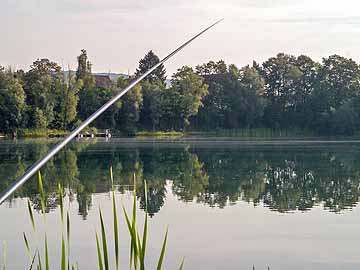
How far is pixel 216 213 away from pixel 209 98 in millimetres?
42477

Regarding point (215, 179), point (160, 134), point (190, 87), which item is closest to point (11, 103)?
point (160, 134)

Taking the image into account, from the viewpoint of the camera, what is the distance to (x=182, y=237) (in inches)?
329

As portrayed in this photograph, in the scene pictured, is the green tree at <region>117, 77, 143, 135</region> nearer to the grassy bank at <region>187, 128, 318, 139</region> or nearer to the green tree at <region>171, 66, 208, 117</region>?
the green tree at <region>171, 66, 208, 117</region>

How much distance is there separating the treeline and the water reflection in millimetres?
22359

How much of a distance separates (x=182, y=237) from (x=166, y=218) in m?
1.69

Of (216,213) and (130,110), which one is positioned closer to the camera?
(216,213)

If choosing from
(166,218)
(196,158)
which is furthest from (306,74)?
(166,218)

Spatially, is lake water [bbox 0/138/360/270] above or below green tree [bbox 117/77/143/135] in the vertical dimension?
Result: below

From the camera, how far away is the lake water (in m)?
7.19

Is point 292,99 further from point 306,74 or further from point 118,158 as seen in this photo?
point 118,158

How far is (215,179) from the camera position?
15.9m

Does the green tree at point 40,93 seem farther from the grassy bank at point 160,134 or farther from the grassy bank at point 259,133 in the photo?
the grassy bank at point 259,133

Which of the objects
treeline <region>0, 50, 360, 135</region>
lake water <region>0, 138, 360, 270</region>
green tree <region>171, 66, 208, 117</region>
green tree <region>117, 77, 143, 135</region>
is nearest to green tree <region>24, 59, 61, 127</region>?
treeline <region>0, 50, 360, 135</region>

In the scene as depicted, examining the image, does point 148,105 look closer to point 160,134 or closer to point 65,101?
point 160,134
